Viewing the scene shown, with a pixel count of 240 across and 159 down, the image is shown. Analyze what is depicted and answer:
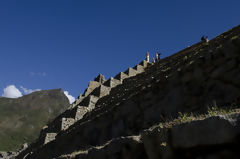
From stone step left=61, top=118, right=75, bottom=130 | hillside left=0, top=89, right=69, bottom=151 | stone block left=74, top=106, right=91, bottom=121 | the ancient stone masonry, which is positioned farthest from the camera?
hillside left=0, top=89, right=69, bottom=151

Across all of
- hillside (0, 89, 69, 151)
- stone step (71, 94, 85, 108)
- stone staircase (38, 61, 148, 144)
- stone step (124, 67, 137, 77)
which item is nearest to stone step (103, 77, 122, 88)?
stone staircase (38, 61, 148, 144)

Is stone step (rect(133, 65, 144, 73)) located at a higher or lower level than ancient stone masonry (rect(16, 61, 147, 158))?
higher

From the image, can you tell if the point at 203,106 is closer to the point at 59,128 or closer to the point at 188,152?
the point at 188,152

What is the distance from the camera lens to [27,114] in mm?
95562

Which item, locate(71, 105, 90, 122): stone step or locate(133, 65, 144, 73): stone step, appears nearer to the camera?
locate(71, 105, 90, 122): stone step

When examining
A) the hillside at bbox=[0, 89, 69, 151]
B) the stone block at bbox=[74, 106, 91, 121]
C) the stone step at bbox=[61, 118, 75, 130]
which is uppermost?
the hillside at bbox=[0, 89, 69, 151]

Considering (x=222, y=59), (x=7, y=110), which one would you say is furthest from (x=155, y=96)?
(x=7, y=110)

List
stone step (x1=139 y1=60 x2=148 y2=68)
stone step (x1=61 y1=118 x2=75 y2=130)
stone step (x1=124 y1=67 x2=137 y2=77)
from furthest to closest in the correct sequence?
1. stone step (x1=139 y1=60 x2=148 y2=68)
2. stone step (x1=124 y1=67 x2=137 y2=77)
3. stone step (x1=61 y1=118 x2=75 y2=130)

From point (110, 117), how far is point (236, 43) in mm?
5973

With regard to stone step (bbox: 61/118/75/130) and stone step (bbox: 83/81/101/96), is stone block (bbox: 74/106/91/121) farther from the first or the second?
stone step (bbox: 83/81/101/96)

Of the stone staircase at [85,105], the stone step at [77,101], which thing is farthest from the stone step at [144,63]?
the stone step at [77,101]

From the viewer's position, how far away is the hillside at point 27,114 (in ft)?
A: 245

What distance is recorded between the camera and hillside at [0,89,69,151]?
7478 centimetres

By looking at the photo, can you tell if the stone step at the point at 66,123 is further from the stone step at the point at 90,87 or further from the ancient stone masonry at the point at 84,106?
the stone step at the point at 90,87
